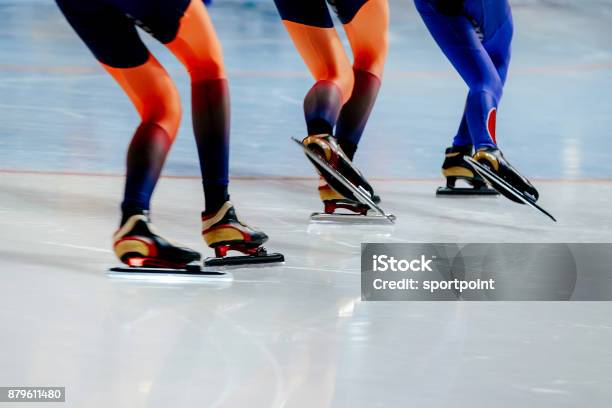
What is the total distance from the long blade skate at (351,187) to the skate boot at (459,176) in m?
0.92

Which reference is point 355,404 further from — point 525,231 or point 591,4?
point 591,4

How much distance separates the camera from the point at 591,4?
1436cm

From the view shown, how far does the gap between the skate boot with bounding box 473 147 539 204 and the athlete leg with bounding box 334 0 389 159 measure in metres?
0.51

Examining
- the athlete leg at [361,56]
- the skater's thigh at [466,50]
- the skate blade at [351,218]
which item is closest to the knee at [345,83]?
the athlete leg at [361,56]

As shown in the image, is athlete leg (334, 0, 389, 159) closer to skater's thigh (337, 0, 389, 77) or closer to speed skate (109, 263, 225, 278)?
skater's thigh (337, 0, 389, 77)

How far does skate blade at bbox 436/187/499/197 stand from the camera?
18.7 feet

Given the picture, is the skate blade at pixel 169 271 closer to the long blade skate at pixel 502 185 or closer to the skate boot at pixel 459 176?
the long blade skate at pixel 502 185

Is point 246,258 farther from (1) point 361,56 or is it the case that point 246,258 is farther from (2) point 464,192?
(2) point 464,192

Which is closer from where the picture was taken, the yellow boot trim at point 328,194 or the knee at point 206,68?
the knee at point 206,68

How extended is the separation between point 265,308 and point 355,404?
92 cm

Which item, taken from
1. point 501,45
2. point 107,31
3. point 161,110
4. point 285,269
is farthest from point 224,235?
point 501,45

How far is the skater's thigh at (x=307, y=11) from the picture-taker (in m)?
4.88

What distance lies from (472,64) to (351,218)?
915 mm

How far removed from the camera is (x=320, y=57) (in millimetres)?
4945
